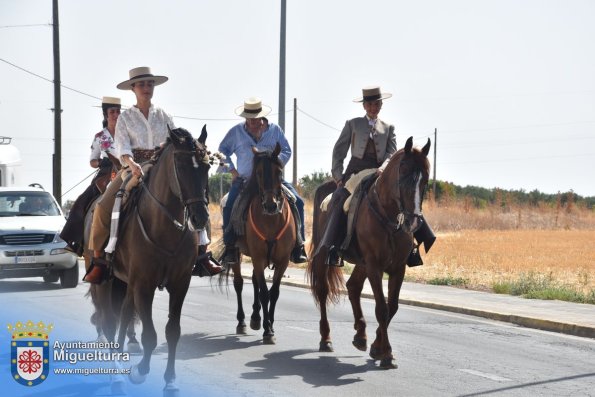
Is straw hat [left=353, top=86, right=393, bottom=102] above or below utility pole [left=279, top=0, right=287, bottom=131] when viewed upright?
below

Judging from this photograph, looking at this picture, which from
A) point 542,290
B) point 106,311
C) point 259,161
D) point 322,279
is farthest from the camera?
point 542,290

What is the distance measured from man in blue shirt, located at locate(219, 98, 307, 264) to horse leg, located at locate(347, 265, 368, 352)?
132cm

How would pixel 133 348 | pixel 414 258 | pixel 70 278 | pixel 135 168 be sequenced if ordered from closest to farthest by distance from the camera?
1. pixel 135 168
2. pixel 133 348
3. pixel 414 258
4. pixel 70 278

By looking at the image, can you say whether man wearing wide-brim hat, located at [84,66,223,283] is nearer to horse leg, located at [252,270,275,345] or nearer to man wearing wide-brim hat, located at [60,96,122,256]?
man wearing wide-brim hat, located at [60,96,122,256]

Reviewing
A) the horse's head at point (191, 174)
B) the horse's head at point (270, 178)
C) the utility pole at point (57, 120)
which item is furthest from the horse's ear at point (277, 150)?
the utility pole at point (57, 120)

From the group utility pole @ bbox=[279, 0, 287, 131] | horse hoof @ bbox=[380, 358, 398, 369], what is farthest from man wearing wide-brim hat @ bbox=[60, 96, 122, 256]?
utility pole @ bbox=[279, 0, 287, 131]

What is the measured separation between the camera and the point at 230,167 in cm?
1475

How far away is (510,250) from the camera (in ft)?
113

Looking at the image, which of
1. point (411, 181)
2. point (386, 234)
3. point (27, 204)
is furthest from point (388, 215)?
point (27, 204)

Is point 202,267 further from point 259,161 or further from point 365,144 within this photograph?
point 365,144

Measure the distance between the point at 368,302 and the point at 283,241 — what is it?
18.0ft

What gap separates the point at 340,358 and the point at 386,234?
58.9 inches

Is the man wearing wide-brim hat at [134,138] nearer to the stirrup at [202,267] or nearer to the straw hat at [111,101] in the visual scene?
the stirrup at [202,267]

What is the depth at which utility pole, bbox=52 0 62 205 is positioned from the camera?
1542 inches
